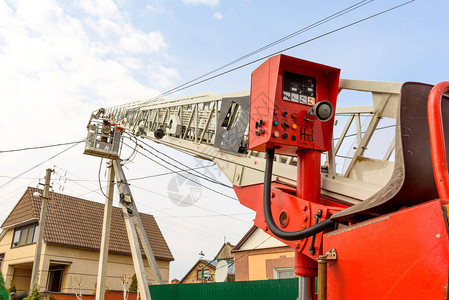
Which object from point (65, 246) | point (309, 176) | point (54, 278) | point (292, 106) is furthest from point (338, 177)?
point (54, 278)

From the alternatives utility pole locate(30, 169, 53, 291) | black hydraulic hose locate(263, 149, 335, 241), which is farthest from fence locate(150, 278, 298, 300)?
black hydraulic hose locate(263, 149, 335, 241)

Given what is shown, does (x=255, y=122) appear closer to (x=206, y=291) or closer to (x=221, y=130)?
(x=221, y=130)

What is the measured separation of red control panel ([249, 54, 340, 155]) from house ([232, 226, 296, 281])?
442 inches

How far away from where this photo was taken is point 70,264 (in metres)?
21.5

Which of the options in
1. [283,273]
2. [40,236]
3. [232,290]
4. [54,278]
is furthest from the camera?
[54,278]

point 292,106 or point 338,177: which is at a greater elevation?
point 292,106

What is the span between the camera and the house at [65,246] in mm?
21281

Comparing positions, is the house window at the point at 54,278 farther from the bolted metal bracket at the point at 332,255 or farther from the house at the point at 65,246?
the bolted metal bracket at the point at 332,255

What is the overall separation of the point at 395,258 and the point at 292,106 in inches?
91.5

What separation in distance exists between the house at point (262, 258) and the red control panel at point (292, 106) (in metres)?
11.2

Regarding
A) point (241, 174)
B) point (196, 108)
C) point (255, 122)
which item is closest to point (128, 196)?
point (196, 108)

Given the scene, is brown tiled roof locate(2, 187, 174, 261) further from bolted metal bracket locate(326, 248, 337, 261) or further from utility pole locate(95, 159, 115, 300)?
bolted metal bracket locate(326, 248, 337, 261)

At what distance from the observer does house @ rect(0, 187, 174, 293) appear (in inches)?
838

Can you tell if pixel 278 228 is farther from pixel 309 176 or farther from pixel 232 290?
pixel 232 290
